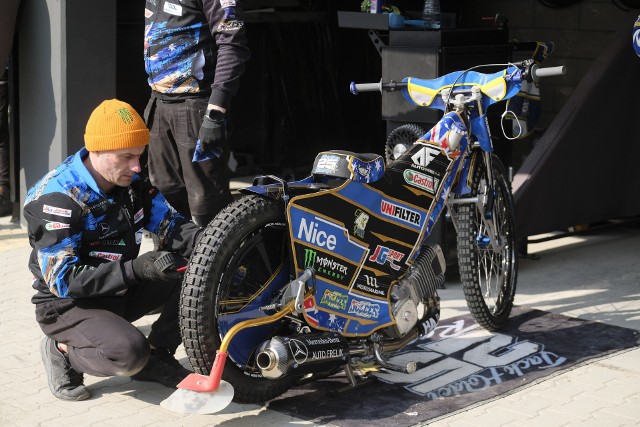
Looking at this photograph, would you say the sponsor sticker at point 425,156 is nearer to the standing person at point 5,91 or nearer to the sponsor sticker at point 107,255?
the sponsor sticker at point 107,255

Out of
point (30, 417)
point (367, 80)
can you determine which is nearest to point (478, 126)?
point (30, 417)

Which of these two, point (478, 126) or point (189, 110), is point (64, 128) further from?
point (478, 126)

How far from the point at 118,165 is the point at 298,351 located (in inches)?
40.9

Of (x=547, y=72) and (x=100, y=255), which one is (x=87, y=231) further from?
(x=547, y=72)

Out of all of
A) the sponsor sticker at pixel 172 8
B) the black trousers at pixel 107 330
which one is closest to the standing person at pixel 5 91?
the sponsor sticker at pixel 172 8

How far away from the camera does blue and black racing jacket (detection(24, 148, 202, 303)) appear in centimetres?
420

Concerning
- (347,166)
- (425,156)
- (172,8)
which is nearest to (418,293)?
(425,156)

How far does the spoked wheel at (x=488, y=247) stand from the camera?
16.9ft

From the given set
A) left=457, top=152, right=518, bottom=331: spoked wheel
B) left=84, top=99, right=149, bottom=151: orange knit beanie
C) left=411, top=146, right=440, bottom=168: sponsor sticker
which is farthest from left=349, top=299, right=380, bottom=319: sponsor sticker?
left=84, top=99, right=149, bottom=151: orange knit beanie

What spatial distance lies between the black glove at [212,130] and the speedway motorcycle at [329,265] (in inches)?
29.6

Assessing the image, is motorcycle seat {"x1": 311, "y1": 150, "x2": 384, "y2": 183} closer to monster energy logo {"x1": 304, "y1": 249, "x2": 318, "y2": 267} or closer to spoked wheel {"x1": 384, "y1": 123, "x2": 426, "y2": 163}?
monster energy logo {"x1": 304, "y1": 249, "x2": 318, "y2": 267}

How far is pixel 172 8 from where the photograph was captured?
5.26 m

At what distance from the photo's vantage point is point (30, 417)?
4.31 meters

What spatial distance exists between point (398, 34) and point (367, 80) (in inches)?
124
